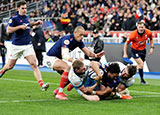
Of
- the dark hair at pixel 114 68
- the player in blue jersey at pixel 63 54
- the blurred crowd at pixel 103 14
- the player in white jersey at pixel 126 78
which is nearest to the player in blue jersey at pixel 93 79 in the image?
the dark hair at pixel 114 68

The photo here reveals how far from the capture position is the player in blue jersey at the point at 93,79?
9.56 meters

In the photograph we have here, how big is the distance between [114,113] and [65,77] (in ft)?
8.11

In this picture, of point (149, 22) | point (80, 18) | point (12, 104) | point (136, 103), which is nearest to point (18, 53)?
point (12, 104)

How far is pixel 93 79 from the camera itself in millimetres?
10016

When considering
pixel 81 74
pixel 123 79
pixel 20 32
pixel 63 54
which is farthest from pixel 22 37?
pixel 123 79

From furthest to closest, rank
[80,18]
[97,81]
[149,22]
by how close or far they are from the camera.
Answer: [80,18]
[149,22]
[97,81]

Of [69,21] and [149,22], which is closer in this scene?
[149,22]

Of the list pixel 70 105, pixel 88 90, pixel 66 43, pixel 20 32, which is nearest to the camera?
pixel 70 105

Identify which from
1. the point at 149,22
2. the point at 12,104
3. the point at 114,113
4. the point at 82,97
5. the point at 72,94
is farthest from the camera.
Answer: the point at 149,22

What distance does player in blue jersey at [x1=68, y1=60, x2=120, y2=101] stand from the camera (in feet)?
31.4

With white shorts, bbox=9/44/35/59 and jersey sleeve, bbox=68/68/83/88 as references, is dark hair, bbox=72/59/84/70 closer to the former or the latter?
jersey sleeve, bbox=68/68/83/88

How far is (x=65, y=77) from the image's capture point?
10219 millimetres

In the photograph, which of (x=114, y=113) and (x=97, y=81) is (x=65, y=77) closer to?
(x=97, y=81)

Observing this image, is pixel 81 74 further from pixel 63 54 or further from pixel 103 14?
pixel 103 14
